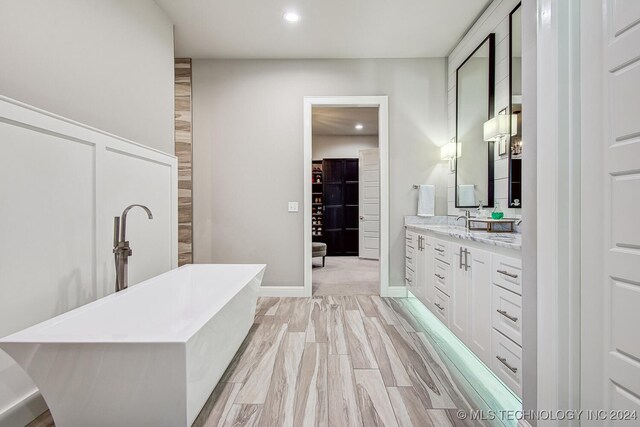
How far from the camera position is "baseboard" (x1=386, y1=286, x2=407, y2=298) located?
362cm

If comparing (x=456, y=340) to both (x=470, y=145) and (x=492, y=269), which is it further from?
(x=470, y=145)

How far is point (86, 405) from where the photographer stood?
46.5 inches

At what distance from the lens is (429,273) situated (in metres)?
2.80

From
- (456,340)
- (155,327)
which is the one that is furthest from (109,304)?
(456,340)

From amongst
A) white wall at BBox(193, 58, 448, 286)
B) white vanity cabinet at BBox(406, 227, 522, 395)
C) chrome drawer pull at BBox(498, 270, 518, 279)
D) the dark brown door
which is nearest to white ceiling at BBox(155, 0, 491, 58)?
white wall at BBox(193, 58, 448, 286)

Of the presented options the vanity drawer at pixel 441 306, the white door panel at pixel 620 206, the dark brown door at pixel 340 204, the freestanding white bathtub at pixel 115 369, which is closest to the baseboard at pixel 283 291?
the vanity drawer at pixel 441 306

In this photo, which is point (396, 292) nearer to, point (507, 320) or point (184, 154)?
point (507, 320)

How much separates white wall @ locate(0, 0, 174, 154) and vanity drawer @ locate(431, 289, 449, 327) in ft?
9.19

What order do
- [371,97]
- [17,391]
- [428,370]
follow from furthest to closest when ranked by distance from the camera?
[371,97] → [428,370] → [17,391]

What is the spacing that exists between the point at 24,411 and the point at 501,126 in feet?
11.2

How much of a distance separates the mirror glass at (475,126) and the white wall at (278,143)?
39cm

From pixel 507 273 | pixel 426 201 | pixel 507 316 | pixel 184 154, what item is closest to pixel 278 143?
pixel 184 154

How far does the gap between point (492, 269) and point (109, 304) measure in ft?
7.00

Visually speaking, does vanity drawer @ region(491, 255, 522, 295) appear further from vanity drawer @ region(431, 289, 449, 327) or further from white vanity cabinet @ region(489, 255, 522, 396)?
vanity drawer @ region(431, 289, 449, 327)
